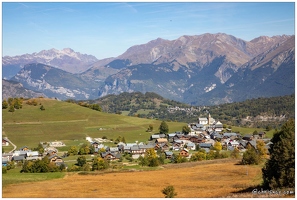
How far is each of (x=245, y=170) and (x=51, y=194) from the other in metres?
25.6

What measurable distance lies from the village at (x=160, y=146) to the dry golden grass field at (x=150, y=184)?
20.2 meters

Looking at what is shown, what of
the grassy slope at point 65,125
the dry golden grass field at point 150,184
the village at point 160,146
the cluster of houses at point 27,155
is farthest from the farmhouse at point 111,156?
the dry golden grass field at point 150,184

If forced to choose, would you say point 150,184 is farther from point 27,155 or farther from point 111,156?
point 27,155

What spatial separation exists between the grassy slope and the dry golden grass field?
162 ft

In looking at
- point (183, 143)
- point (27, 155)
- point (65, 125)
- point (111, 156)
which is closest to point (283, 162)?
point (111, 156)

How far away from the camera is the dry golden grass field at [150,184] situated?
3647 centimetres

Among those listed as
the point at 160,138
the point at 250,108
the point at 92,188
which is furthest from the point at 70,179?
the point at 250,108

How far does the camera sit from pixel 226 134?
357 ft

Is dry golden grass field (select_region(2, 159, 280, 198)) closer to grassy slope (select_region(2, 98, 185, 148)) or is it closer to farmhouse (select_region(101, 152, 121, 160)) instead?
farmhouse (select_region(101, 152, 121, 160))

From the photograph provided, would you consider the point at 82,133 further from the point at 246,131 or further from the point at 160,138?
the point at 246,131

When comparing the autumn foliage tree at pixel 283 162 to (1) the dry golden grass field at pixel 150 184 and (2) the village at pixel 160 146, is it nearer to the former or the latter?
(1) the dry golden grass field at pixel 150 184

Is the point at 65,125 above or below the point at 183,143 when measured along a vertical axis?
above

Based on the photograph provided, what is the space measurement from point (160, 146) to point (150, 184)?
49.8 meters

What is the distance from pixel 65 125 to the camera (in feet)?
386
